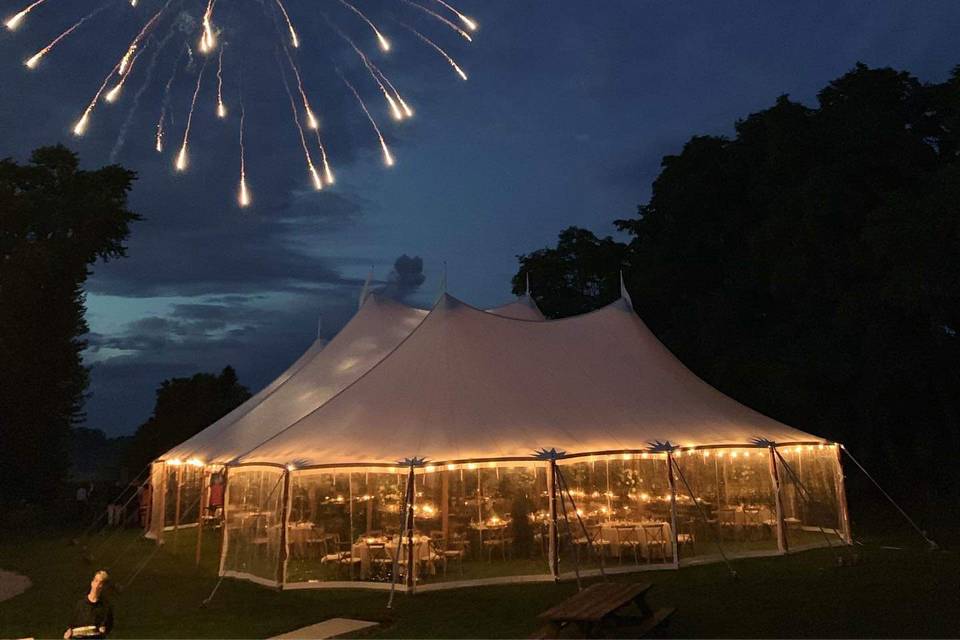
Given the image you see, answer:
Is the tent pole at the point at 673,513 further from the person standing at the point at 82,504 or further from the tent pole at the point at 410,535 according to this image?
the person standing at the point at 82,504

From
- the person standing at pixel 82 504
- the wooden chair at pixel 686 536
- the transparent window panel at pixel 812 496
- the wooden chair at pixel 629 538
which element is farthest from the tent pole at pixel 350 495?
the person standing at pixel 82 504

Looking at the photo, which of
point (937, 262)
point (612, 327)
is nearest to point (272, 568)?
point (612, 327)

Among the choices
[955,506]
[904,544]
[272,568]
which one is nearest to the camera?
[272,568]

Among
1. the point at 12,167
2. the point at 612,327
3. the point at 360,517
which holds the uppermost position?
the point at 12,167

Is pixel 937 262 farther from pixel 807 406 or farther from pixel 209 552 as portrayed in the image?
pixel 209 552

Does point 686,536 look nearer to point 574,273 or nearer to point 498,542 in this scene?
point 498,542

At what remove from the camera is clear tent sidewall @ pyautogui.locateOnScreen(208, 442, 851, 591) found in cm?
1001

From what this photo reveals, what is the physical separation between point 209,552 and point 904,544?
11.0 m

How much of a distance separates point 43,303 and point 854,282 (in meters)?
21.3

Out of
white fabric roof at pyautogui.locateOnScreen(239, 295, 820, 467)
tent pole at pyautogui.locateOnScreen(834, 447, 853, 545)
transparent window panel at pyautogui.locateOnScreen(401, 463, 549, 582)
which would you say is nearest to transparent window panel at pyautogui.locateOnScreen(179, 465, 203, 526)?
white fabric roof at pyautogui.locateOnScreen(239, 295, 820, 467)

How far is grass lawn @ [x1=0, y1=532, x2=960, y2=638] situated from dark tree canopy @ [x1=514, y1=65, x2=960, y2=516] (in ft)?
23.2

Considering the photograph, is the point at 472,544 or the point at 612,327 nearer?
the point at 472,544

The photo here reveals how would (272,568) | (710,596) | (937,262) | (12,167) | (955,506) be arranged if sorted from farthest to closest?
(12,167) < (955,506) < (937,262) < (272,568) < (710,596)

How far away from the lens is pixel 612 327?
44.2 feet
